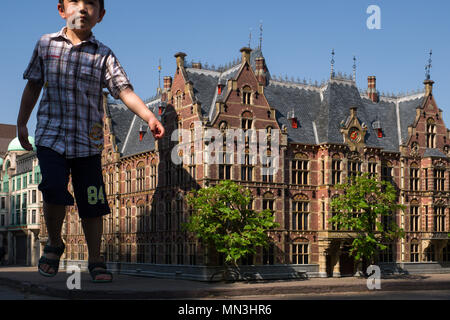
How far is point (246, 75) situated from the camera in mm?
48656

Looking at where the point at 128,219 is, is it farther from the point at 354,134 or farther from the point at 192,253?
the point at 354,134

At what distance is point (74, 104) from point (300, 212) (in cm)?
4522

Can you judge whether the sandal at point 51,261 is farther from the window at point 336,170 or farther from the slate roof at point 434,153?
the slate roof at point 434,153

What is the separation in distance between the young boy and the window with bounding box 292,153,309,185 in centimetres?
4451

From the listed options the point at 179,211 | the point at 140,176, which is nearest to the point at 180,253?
the point at 179,211

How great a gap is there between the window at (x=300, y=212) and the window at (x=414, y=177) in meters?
11.0

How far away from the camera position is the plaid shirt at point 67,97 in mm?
6188

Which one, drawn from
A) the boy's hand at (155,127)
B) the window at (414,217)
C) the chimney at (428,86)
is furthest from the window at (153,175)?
the boy's hand at (155,127)

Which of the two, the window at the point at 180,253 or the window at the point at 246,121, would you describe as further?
the window at the point at 180,253

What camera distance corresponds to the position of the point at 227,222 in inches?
1714

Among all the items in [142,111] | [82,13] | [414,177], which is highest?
[82,13]

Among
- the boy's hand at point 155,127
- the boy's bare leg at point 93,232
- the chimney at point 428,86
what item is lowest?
the boy's bare leg at point 93,232
